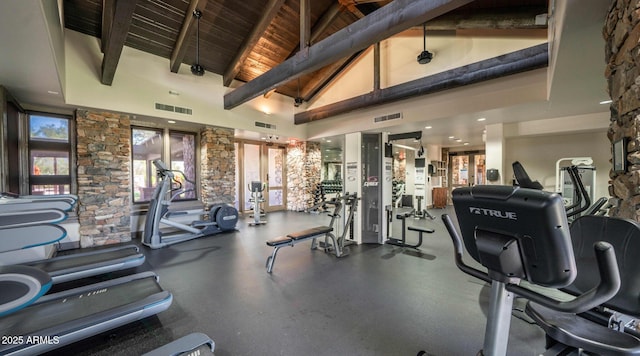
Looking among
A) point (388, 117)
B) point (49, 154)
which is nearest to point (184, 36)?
point (49, 154)

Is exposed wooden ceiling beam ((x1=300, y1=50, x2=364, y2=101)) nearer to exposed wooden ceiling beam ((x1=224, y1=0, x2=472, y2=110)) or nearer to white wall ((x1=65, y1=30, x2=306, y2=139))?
white wall ((x1=65, y1=30, x2=306, y2=139))

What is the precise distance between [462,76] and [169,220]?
6.59 meters

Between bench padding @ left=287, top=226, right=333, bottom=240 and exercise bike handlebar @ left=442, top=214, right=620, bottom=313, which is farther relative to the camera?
bench padding @ left=287, top=226, right=333, bottom=240

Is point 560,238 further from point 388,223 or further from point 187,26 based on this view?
point 187,26

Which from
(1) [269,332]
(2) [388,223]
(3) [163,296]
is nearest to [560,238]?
(1) [269,332]

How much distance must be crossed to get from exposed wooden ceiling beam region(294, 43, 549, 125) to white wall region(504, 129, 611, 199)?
358 centimetres

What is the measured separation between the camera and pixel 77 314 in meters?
2.06

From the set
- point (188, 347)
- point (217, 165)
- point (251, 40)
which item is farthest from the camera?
point (217, 165)

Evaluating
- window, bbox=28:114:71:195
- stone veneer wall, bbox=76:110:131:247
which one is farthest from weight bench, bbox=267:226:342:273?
window, bbox=28:114:71:195

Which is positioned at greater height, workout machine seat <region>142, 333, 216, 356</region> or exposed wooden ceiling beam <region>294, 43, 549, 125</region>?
exposed wooden ceiling beam <region>294, 43, 549, 125</region>

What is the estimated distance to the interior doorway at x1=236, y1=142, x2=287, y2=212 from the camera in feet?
27.1

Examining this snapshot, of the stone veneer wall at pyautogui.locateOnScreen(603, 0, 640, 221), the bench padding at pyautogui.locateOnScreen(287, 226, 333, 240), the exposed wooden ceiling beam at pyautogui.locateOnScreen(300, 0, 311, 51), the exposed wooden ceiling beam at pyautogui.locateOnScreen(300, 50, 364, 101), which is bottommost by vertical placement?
the bench padding at pyautogui.locateOnScreen(287, 226, 333, 240)

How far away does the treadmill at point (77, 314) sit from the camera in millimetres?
1723

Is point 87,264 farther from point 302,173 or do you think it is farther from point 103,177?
point 302,173
